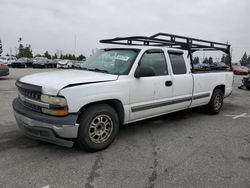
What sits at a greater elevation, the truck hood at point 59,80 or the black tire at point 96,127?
the truck hood at point 59,80

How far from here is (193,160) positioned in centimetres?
369

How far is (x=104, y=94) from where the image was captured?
3.81 metres

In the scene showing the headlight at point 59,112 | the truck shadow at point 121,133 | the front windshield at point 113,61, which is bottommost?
the truck shadow at point 121,133

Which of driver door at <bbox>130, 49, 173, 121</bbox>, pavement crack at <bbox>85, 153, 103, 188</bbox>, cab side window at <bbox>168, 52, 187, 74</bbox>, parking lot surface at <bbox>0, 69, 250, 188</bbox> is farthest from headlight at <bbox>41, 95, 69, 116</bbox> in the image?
cab side window at <bbox>168, 52, 187, 74</bbox>

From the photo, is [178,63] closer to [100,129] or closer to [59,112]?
[100,129]

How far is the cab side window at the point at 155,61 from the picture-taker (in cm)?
464

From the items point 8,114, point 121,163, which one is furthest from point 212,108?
point 8,114

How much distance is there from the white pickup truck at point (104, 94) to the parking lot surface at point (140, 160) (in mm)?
335

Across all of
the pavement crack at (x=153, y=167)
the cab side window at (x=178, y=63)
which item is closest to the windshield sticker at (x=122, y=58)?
the cab side window at (x=178, y=63)

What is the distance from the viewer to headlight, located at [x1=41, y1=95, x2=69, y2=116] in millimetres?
3417

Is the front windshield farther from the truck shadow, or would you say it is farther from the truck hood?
the truck shadow

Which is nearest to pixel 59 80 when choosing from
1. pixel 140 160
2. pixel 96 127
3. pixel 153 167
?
pixel 96 127

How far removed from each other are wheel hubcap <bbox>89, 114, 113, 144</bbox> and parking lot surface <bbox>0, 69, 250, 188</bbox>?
0.24 metres

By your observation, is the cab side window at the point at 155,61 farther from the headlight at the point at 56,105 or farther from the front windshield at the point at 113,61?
the headlight at the point at 56,105
